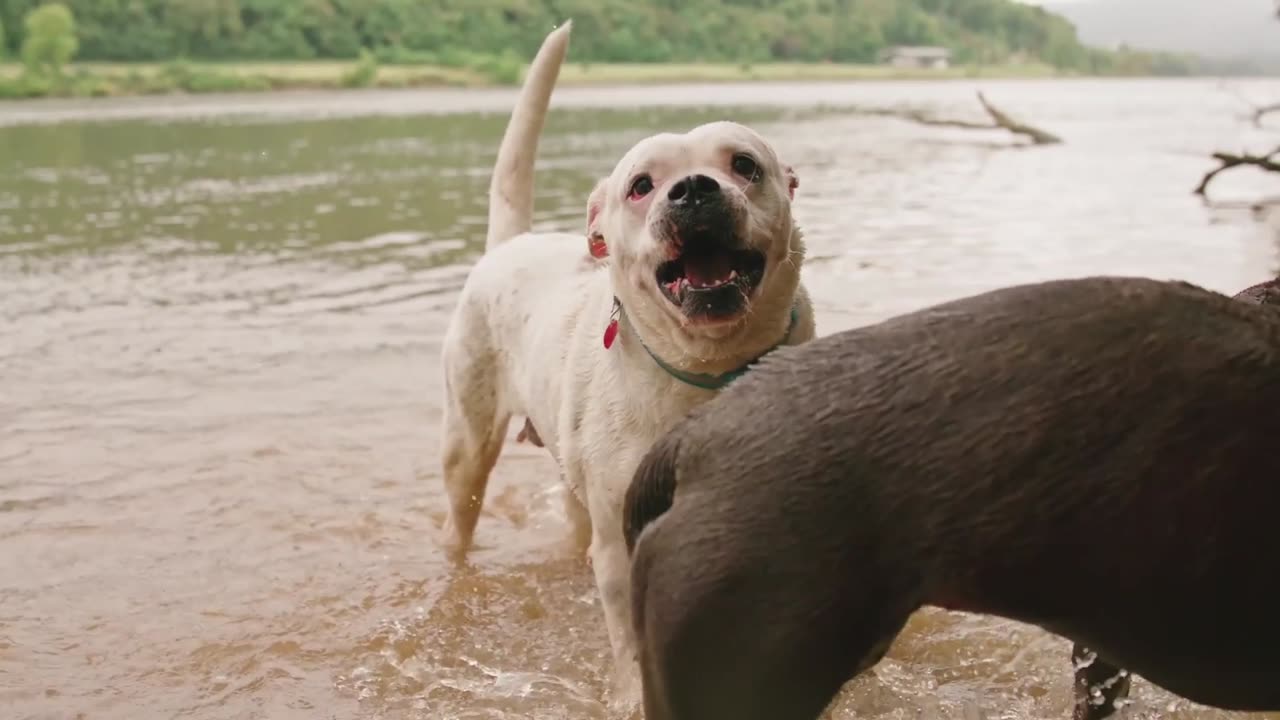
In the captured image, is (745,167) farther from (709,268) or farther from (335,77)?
(335,77)

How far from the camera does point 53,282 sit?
37.0 ft

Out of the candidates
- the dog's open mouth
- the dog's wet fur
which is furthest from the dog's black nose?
the dog's wet fur

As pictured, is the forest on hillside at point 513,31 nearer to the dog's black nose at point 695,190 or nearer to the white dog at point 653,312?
the white dog at point 653,312

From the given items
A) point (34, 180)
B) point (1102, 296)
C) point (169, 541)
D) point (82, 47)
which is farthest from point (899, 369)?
point (82, 47)

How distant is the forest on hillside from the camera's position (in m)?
69.9

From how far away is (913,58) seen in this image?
9512 centimetres

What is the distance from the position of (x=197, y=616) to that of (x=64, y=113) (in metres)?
43.8

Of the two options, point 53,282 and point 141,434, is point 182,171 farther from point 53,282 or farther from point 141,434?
point 141,434

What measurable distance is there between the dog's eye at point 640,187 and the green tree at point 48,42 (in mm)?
61582

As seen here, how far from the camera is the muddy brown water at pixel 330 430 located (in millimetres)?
4016

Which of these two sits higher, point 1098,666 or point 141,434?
point 1098,666

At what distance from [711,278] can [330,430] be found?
4.29m

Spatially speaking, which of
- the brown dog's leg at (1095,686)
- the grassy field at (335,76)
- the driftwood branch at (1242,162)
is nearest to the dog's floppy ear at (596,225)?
the brown dog's leg at (1095,686)

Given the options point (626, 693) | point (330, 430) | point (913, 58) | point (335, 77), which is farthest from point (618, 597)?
point (913, 58)
